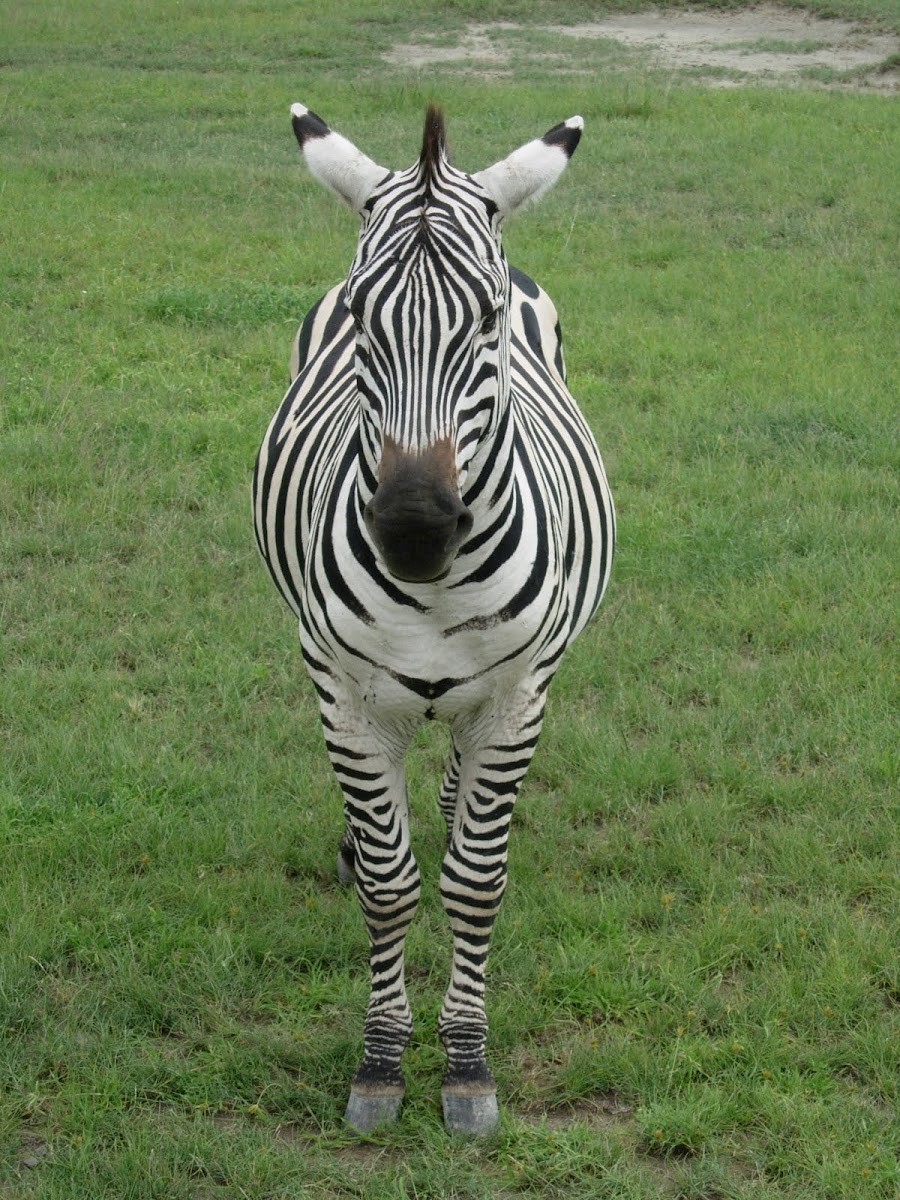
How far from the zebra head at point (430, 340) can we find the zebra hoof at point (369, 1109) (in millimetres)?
1449

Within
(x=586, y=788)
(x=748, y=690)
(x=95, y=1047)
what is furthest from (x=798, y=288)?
(x=95, y=1047)

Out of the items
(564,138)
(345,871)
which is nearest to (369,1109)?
(345,871)

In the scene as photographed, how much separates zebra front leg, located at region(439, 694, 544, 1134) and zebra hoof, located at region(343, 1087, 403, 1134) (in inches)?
5.3

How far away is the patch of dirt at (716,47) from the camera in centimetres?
1769

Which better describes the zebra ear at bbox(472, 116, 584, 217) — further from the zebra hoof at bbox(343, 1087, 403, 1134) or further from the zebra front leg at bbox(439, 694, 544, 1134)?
the zebra hoof at bbox(343, 1087, 403, 1134)

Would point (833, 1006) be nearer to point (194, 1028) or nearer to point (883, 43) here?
point (194, 1028)

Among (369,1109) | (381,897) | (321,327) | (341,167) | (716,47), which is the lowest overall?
(369,1109)

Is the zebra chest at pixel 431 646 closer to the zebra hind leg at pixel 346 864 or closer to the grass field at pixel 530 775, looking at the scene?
the grass field at pixel 530 775

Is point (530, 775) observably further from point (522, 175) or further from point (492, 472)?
point (522, 175)

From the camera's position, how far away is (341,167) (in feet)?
9.48

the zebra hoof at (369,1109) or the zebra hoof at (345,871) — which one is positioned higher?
the zebra hoof at (345,871)

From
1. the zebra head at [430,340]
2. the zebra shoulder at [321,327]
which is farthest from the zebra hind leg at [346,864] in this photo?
the zebra head at [430,340]

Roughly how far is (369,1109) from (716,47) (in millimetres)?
19197

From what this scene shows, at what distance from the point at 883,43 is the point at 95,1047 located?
19.7m
